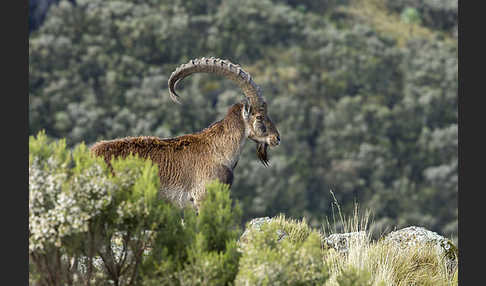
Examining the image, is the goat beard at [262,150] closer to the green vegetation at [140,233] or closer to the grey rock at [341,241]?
the grey rock at [341,241]

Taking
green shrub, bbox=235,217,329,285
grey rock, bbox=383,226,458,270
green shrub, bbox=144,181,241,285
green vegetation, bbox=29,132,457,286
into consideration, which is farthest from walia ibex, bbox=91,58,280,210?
grey rock, bbox=383,226,458,270

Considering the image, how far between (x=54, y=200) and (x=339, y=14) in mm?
116368

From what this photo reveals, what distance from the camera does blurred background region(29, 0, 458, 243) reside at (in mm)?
88125

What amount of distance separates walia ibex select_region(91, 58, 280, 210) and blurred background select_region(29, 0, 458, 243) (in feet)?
230

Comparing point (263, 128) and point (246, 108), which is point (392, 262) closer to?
point (263, 128)

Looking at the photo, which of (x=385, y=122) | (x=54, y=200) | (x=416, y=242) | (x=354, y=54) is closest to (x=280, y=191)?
(x=385, y=122)

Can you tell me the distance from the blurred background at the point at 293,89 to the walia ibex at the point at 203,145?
2757 inches

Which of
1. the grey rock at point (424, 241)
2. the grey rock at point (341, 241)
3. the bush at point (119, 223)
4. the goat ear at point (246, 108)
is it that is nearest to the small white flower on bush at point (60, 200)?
the bush at point (119, 223)

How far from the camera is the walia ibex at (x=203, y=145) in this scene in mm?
11242

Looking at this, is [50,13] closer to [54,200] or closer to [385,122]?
[385,122]

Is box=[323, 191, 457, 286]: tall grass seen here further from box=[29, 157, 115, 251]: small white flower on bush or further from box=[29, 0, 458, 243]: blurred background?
box=[29, 0, 458, 243]: blurred background

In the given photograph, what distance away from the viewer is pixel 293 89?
101125 millimetres

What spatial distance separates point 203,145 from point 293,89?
8990 cm

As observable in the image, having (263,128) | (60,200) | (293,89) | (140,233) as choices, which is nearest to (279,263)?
(140,233)
